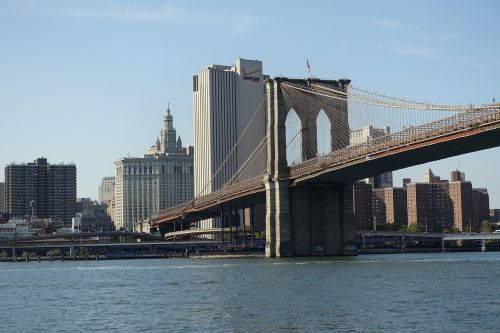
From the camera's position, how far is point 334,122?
98438 millimetres

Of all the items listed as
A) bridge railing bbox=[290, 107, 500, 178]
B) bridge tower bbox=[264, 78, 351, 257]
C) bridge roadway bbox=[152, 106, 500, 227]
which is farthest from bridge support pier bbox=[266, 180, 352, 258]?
bridge railing bbox=[290, 107, 500, 178]

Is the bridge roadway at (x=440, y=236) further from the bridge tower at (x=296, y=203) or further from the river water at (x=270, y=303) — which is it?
the river water at (x=270, y=303)

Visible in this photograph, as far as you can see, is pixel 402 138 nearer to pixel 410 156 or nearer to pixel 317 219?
pixel 410 156

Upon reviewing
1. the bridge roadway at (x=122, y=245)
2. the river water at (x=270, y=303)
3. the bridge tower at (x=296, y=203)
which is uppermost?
the bridge tower at (x=296, y=203)

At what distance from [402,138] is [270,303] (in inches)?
1316

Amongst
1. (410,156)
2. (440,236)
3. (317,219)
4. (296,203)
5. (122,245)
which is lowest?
(122,245)

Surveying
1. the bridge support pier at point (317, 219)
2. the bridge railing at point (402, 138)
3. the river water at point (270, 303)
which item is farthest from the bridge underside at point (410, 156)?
the river water at point (270, 303)

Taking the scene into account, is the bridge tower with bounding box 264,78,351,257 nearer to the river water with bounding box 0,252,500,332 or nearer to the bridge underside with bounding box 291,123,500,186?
the bridge underside with bounding box 291,123,500,186

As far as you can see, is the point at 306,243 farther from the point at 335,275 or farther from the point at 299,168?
the point at 335,275

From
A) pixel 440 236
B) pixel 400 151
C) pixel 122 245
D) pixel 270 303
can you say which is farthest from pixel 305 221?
pixel 440 236

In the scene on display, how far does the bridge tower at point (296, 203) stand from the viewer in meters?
95.6

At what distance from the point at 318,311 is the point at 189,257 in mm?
91783

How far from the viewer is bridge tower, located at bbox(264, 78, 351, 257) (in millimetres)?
95562

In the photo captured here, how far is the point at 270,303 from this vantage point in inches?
1791
